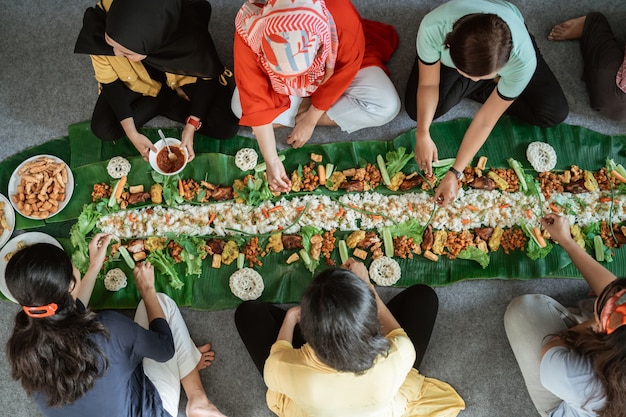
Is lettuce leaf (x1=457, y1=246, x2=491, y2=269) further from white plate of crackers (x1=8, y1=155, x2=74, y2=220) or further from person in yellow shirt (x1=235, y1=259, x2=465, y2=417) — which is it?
white plate of crackers (x1=8, y1=155, x2=74, y2=220)

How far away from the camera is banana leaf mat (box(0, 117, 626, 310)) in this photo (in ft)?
6.21

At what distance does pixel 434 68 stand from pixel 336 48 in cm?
40

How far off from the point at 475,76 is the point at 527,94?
0.64 metres

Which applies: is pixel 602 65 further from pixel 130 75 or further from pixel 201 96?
pixel 130 75

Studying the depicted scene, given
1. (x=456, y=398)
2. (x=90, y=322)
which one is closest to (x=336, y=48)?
(x=90, y=322)

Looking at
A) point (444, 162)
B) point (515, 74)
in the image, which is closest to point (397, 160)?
point (444, 162)

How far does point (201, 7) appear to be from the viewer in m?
1.72

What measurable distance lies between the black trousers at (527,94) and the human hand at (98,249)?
129 centimetres

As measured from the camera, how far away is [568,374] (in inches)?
57.8

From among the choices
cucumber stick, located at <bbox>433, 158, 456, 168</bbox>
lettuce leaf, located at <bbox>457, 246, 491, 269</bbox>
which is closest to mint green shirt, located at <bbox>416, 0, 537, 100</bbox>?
cucumber stick, located at <bbox>433, 158, 456, 168</bbox>

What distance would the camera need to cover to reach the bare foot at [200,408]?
1.85 metres

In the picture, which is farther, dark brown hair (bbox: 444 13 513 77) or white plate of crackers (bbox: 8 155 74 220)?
white plate of crackers (bbox: 8 155 74 220)

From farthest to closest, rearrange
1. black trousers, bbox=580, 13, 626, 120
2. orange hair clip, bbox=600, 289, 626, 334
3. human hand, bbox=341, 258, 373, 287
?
1. black trousers, bbox=580, 13, 626, 120
2. human hand, bbox=341, 258, 373, 287
3. orange hair clip, bbox=600, 289, 626, 334

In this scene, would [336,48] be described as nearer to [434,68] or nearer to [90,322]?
[434,68]
